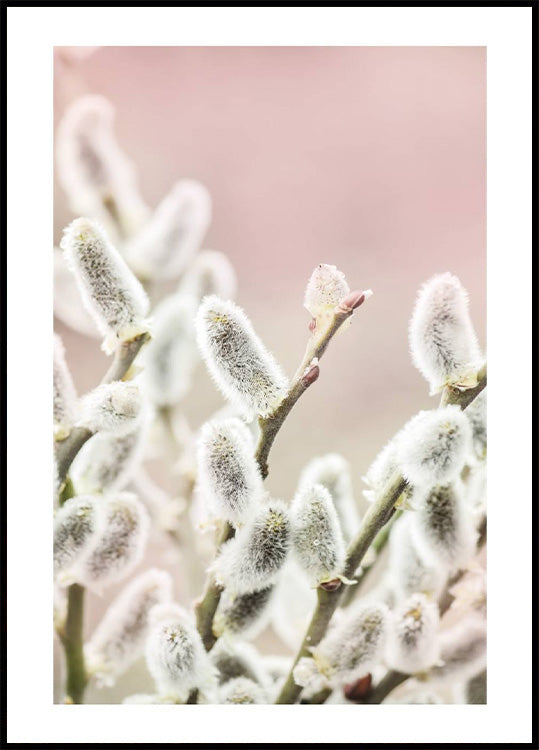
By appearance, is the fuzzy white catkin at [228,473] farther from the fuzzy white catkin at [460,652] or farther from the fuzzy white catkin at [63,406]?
the fuzzy white catkin at [460,652]

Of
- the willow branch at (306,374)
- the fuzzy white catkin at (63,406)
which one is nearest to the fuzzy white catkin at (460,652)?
the willow branch at (306,374)

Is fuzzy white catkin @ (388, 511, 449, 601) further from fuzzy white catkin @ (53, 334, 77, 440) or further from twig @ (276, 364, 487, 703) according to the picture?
fuzzy white catkin @ (53, 334, 77, 440)

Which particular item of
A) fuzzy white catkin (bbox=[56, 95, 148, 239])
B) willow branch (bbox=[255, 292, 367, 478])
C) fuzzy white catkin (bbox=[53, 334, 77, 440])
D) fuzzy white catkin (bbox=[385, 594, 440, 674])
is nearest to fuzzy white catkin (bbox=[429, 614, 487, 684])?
fuzzy white catkin (bbox=[385, 594, 440, 674])

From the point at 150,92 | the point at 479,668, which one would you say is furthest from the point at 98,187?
the point at 479,668

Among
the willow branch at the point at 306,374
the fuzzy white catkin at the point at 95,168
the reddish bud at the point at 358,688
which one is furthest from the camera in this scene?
the fuzzy white catkin at the point at 95,168

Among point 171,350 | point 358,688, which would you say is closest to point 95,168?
point 171,350
